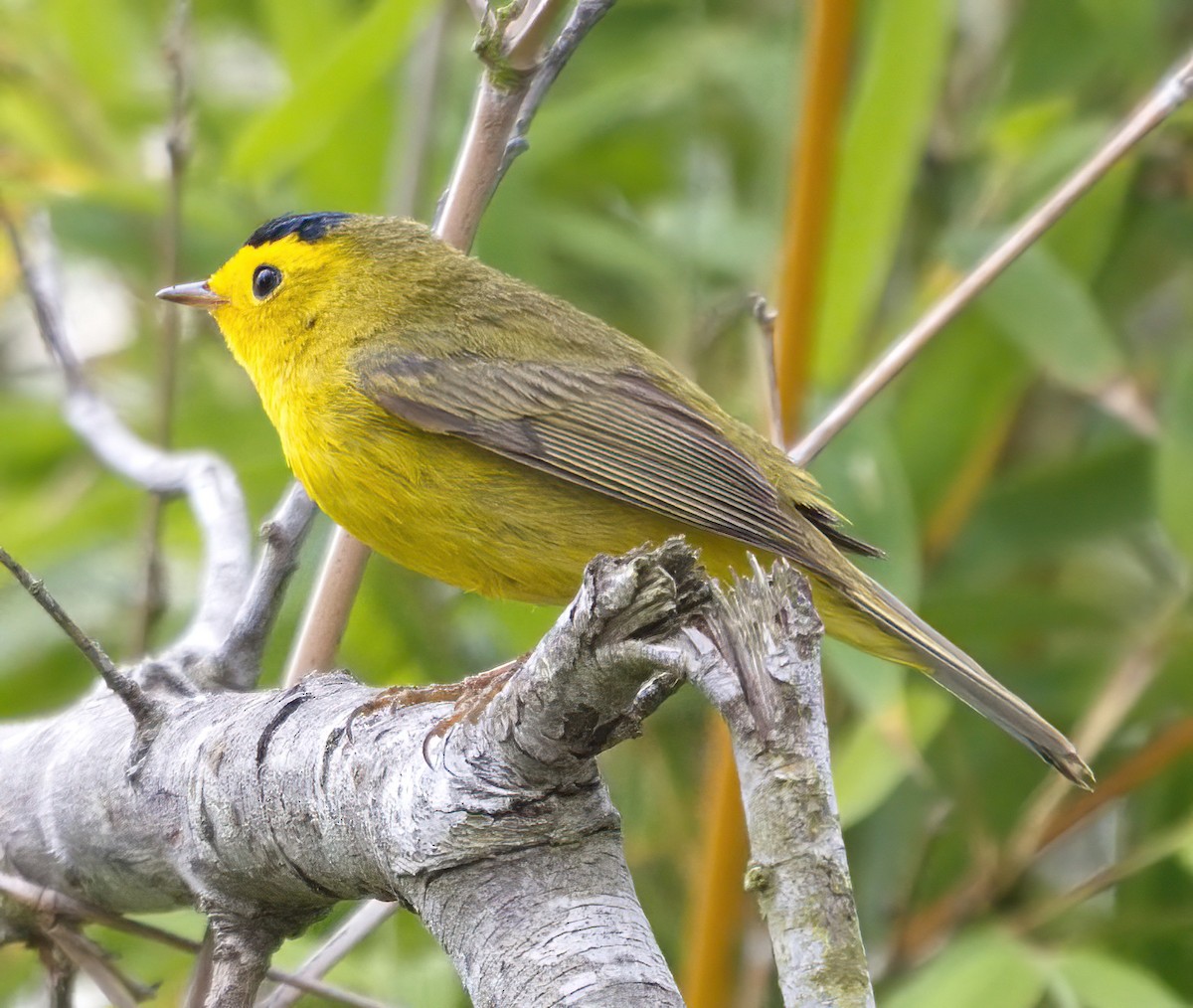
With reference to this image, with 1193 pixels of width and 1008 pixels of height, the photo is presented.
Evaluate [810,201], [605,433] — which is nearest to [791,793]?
[605,433]

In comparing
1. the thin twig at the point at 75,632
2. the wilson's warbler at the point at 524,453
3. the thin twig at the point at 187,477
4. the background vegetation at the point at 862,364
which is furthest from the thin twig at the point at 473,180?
the background vegetation at the point at 862,364

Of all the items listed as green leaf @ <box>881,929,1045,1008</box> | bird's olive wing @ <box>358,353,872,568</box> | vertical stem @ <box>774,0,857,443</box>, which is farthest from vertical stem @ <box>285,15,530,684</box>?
green leaf @ <box>881,929,1045,1008</box>

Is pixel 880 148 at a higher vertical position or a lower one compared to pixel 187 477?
higher

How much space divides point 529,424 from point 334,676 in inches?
36.4

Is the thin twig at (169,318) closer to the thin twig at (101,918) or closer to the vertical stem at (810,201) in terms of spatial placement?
the thin twig at (101,918)

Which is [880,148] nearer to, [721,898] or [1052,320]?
[1052,320]

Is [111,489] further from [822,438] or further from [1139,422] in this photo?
[1139,422]

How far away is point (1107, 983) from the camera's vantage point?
3.19 metres

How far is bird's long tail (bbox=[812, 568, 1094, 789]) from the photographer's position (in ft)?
9.23

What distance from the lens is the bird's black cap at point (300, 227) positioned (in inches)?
149

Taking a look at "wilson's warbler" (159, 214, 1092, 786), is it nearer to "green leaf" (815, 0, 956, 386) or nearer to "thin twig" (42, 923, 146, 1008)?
"green leaf" (815, 0, 956, 386)

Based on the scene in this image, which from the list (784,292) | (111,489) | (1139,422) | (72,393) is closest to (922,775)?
(1139,422)

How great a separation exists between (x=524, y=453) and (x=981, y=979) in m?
1.51

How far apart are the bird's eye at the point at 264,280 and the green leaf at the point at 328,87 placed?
28 centimetres
